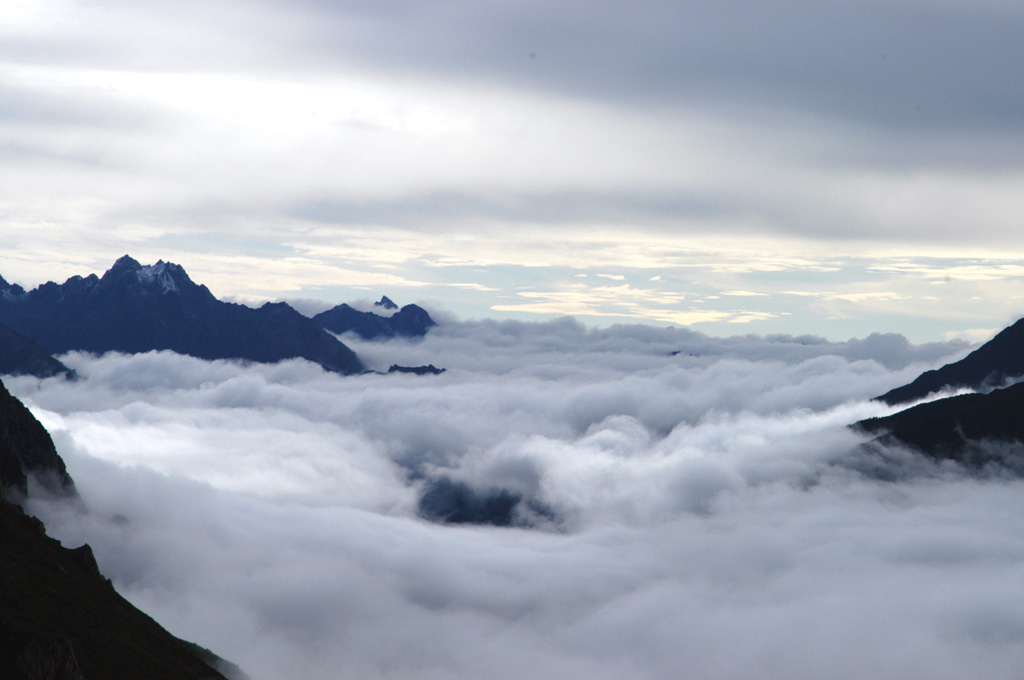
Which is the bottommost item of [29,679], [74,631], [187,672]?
[187,672]

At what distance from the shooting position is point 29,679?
284 feet

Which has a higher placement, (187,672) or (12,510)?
(12,510)

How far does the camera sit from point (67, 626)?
11894 centimetres

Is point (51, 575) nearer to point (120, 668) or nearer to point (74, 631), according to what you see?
→ point (74, 631)

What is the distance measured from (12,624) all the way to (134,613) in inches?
1597

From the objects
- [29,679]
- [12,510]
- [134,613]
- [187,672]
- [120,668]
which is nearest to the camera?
[29,679]

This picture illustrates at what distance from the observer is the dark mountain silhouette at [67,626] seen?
9138 centimetres

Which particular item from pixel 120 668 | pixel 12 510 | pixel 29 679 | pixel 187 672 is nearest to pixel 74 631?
pixel 120 668

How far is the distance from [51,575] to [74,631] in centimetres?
1738

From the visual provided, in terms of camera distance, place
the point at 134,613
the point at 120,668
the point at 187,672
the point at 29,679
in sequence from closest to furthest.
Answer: the point at 29,679 < the point at 120,668 < the point at 187,672 < the point at 134,613

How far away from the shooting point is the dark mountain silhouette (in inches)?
3597

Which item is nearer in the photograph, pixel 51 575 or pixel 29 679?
pixel 29 679

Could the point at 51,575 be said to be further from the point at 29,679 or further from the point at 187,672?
the point at 29,679

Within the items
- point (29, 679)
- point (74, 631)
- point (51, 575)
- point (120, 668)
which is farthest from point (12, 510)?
point (29, 679)
